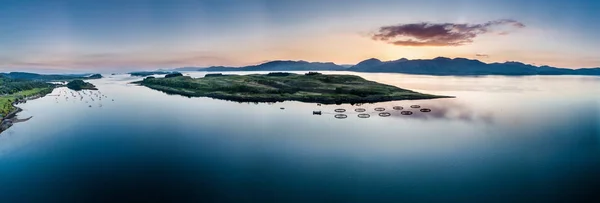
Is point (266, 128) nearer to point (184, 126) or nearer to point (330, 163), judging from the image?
point (184, 126)

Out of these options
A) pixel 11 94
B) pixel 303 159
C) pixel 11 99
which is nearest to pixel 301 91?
pixel 303 159

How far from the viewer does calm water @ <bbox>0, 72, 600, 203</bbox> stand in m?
15.0

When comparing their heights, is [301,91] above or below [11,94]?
above

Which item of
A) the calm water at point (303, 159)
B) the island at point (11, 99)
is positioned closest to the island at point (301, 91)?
the calm water at point (303, 159)

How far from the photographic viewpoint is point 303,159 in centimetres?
1952

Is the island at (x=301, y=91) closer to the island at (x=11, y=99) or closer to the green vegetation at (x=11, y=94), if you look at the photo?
the island at (x=11, y=99)

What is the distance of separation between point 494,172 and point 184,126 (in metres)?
24.2

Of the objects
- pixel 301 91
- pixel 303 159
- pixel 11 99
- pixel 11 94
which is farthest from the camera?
pixel 11 94

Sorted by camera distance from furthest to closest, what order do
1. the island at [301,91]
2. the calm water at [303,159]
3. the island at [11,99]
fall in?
the island at [301,91], the island at [11,99], the calm water at [303,159]

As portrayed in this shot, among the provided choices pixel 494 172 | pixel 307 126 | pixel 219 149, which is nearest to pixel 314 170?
pixel 219 149

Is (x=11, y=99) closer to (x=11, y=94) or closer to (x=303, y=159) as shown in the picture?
(x=11, y=94)

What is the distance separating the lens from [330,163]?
1878 cm

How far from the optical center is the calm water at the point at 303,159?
15039 mm

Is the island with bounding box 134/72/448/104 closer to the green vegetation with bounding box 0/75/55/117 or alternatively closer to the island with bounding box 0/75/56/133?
the island with bounding box 0/75/56/133
